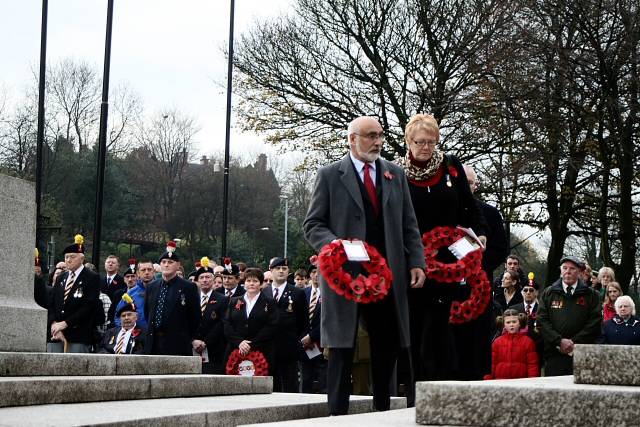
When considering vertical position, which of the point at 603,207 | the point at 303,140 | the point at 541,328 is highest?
the point at 303,140

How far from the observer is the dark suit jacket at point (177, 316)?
48.8 ft

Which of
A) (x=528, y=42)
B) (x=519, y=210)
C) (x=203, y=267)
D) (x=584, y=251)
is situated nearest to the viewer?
(x=203, y=267)

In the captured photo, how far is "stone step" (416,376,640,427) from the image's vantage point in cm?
489

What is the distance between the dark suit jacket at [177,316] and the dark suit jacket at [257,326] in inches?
19.5

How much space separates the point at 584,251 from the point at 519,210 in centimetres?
1633

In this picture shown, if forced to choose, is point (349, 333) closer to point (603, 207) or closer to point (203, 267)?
point (203, 267)

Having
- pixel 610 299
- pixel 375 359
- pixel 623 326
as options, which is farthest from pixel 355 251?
pixel 610 299

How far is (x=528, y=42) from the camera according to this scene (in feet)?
87.9

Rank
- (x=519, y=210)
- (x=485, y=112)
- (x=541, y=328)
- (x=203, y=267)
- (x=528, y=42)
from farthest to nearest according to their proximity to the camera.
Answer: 1. (x=519, y=210)
2. (x=485, y=112)
3. (x=528, y=42)
4. (x=203, y=267)
5. (x=541, y=328)

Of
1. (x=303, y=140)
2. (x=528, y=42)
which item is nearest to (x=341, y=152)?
(x=303, y=140)

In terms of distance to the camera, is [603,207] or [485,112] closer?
[603,207]

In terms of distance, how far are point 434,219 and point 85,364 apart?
9.29ft

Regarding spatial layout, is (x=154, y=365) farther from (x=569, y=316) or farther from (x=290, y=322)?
(x=569, y=316)

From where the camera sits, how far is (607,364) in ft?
17.7
